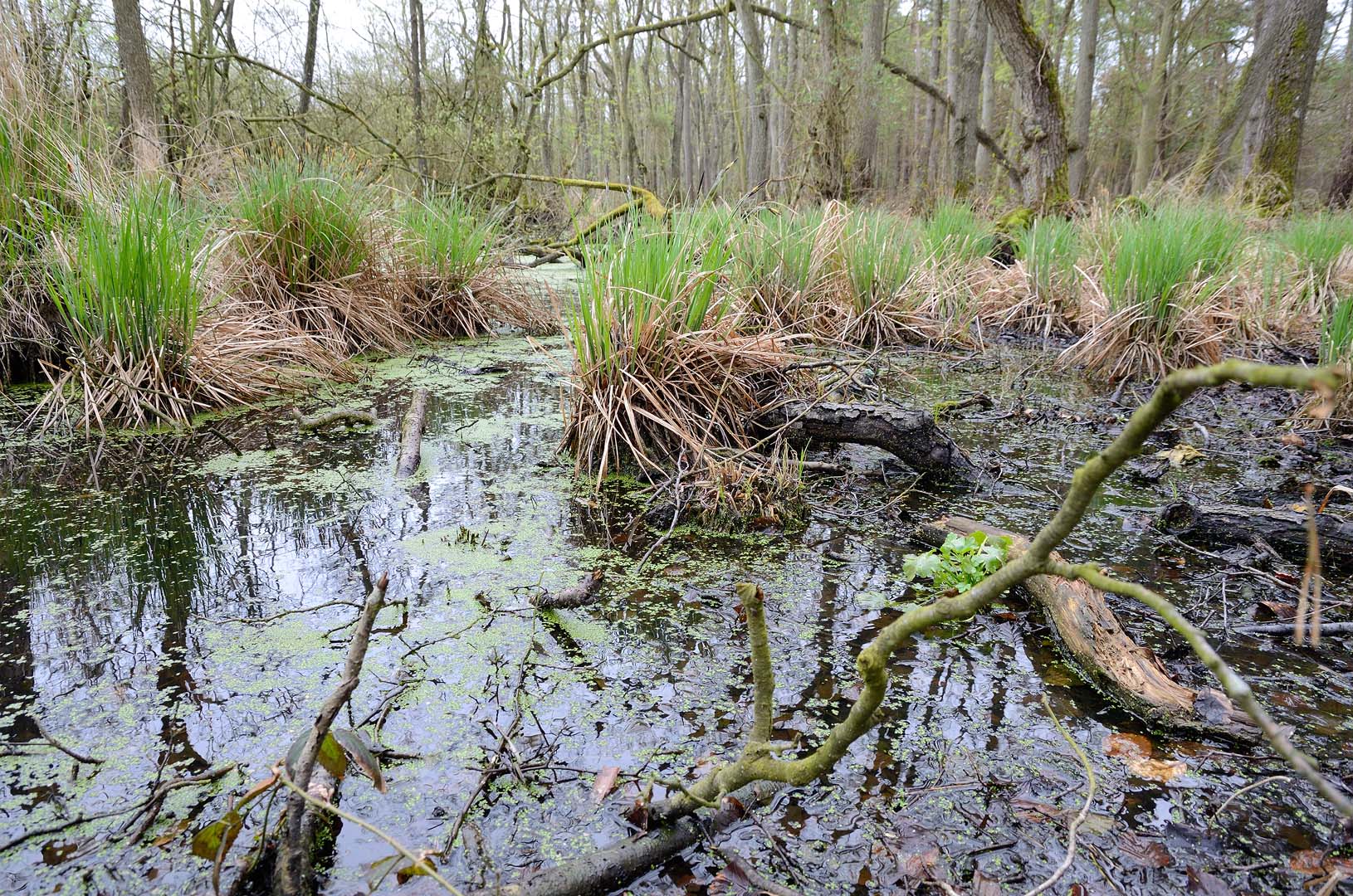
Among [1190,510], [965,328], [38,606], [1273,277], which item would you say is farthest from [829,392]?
[1273,277]

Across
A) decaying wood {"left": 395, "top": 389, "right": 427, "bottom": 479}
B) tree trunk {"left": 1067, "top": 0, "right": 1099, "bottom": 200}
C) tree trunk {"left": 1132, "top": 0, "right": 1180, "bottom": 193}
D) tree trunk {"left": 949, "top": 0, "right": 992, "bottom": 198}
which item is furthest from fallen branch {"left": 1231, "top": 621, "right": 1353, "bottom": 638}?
tree trunk {"left": 1132, "top": 0, "right": 1180, "bottom": 193}

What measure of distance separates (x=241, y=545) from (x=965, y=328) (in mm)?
4184

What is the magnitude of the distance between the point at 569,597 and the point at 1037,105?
695cm

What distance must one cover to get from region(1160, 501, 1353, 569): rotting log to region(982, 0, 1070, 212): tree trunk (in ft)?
18.7

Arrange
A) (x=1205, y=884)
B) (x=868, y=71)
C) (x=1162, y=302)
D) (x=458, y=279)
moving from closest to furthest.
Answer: (x=1205, y=884) → (x=1162, y=302) → (x=458, y=279) → (x=868, y=71)

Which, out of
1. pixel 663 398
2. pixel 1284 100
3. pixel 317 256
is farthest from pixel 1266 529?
pixel 1284 100

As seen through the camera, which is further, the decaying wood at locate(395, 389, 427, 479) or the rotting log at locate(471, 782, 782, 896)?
the decaying wood at locate(395, 389, 427, 479)

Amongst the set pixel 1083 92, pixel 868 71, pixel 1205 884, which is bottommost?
pixel 1205 884

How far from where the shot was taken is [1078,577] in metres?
0.51

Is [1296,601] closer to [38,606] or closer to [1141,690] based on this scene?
[1141,690]

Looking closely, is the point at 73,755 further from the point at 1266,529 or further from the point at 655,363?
the point at 1266,529

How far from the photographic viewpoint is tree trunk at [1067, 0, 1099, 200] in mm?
→ 8680

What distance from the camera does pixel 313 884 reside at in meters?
0.91

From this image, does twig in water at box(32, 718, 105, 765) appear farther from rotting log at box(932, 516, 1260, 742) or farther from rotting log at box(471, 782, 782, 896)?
rotting log at box(932, 516, 1260, 742)
